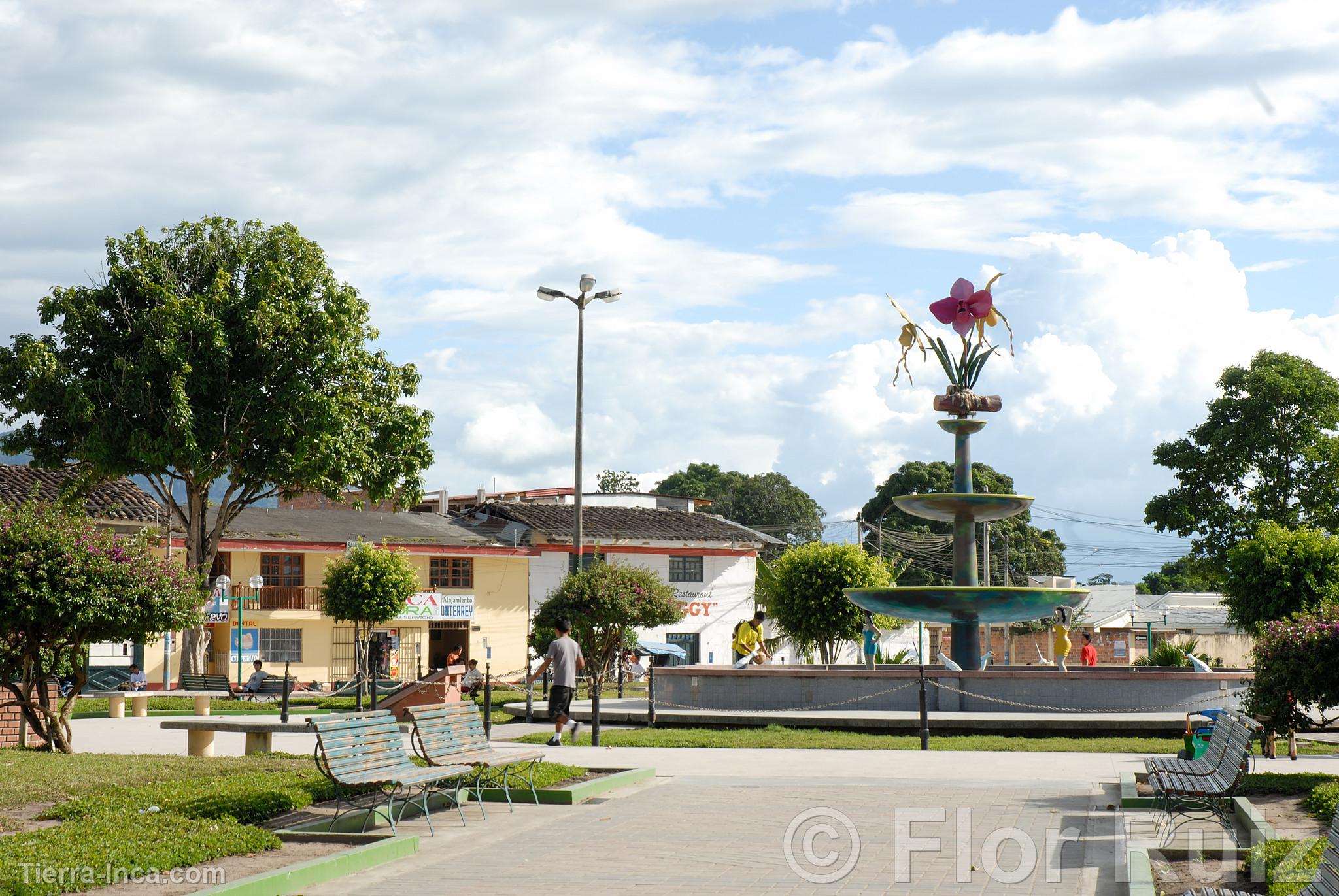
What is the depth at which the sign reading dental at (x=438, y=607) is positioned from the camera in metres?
44.8

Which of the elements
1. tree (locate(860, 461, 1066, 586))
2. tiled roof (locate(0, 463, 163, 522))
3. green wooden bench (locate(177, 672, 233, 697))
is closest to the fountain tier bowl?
green wooden bench (locate(177, 672, 233, 697))

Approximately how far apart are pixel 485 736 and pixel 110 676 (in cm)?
2913

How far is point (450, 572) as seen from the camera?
47.0 m

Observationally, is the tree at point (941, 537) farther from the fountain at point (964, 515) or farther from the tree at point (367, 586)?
the fountain at point (964, 515)

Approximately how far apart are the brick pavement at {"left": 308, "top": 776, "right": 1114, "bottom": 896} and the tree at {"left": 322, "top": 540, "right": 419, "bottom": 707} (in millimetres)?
25416

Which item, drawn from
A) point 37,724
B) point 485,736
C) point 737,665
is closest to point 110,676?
point 737,665

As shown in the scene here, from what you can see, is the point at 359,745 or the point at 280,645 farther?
the point at 280,645

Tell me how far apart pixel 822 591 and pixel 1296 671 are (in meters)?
18.8

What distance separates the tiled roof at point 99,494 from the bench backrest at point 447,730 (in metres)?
27.6

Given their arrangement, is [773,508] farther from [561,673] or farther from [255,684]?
[561,673]

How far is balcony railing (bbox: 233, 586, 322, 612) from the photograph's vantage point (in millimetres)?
41156

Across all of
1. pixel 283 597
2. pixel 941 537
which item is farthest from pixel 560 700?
pixel 941 537

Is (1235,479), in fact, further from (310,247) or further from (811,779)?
(811,779)

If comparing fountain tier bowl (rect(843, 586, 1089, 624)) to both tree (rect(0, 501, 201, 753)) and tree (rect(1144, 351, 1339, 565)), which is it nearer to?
tree (rect(0, 501, 201, 753))
